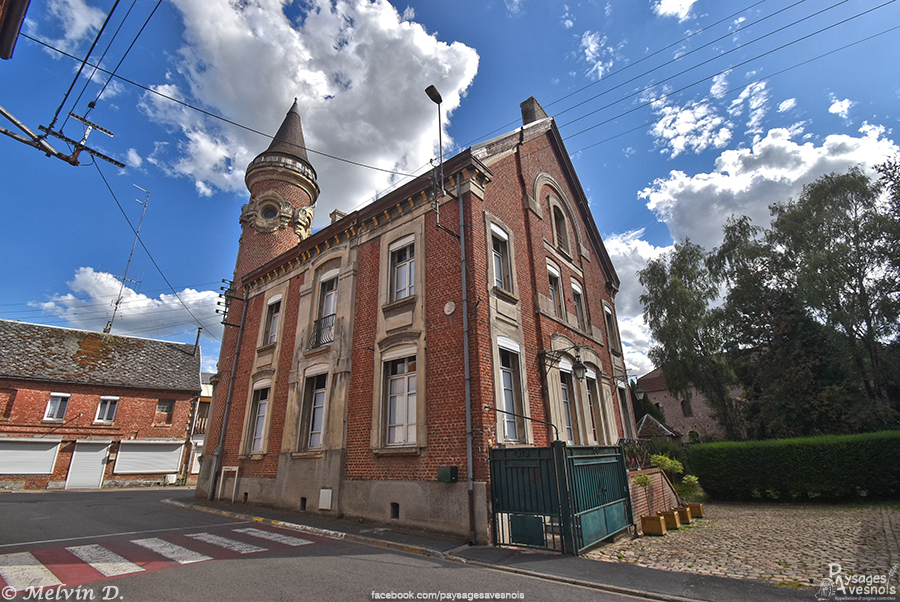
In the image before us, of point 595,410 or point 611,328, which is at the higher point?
point 611,328

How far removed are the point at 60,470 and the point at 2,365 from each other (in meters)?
6.54

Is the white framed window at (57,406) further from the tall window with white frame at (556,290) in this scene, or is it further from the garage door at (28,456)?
the tall window with white frame at (556,290)

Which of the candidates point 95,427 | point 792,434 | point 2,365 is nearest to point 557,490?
point 792,434

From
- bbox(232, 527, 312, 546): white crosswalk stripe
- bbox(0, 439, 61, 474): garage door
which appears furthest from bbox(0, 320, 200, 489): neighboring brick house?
bbox(232, 527, 312, 546): white crosswalk stripe

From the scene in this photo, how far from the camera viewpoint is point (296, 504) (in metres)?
11.3

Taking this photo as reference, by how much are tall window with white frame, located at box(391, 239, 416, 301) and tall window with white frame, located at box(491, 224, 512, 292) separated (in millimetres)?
2185

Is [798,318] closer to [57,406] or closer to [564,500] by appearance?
[564,500]

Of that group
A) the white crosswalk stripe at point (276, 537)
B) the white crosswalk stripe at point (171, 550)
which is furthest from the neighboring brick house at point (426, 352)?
the white crosswalk stripe at point (171, 550)

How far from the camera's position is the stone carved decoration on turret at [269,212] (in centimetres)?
1889

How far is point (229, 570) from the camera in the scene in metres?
5.66

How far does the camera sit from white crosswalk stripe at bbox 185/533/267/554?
6948mm

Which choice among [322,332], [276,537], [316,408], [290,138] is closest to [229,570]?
[276,537]

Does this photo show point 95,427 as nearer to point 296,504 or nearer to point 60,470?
point 60,470

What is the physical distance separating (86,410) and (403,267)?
80.7ft
